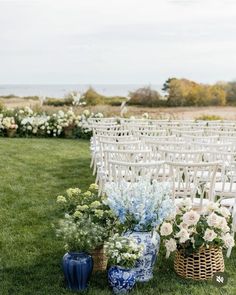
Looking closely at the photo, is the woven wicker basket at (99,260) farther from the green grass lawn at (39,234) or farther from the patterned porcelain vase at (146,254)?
the patterned porcelain vase at (146,254)

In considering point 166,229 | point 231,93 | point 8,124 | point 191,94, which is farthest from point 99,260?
point 231,93

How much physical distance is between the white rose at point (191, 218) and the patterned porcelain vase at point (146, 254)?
0.91ft

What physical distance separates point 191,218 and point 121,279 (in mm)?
749

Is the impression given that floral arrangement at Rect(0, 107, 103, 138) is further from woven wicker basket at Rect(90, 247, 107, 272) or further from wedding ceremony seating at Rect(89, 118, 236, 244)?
woven wicker basket at Rect(90, 247, 107, 272)

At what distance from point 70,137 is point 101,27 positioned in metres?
2.77

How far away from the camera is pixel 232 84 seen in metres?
19.5

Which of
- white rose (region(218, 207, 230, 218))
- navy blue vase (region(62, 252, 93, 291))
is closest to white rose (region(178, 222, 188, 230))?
white rose (region(218, 207, 230, 218))

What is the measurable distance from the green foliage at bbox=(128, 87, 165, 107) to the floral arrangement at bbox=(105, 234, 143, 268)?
14.5 metres

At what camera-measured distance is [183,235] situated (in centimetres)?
431

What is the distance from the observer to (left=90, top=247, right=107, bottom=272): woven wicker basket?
4.47 metres

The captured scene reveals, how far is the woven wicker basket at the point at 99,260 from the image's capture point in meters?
4.47

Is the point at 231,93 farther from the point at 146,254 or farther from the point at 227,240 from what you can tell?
the point at 146,254

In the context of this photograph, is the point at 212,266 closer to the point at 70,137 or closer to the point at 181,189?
the point at 181,189

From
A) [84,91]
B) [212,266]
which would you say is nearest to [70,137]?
[84,91]
